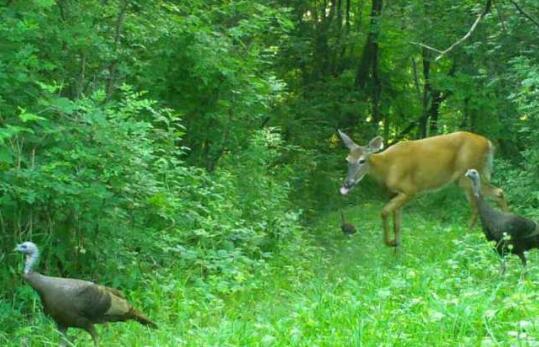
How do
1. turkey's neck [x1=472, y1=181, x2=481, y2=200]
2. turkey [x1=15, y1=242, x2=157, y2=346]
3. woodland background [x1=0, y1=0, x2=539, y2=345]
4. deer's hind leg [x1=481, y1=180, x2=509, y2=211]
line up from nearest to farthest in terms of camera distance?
1. turkey [x1=15, y1=242, x2=157, y2=346]
2. woodland background [x1=0, y1=0, x2=539, y2=345]
3. turkey's neck [x1=472, y1=181, x2=481, y2=200]
4. deer's hind leg [x1=481, y1=180, x2=509, y2=211]

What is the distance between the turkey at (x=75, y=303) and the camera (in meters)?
6.37

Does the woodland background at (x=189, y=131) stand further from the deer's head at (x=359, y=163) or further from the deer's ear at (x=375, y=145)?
the deer's ear at (x=375, y=145)

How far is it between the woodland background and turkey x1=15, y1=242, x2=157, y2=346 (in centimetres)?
60

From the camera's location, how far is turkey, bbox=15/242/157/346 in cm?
637

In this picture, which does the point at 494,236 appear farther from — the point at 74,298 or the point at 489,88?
the point at 489,88

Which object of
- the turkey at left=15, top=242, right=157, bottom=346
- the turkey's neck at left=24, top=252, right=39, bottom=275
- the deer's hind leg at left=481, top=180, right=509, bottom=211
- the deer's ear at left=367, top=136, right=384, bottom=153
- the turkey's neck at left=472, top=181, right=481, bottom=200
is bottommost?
the deer's hind leg at left=481, top=180, right=509, bottom=211

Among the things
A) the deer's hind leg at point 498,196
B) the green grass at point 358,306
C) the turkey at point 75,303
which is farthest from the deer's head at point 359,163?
the turkey at point 75,303

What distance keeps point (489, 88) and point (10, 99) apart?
10.0 meters

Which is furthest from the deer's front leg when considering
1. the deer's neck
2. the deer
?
the deer's neck

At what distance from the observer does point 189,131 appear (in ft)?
41.4

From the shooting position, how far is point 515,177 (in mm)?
13828

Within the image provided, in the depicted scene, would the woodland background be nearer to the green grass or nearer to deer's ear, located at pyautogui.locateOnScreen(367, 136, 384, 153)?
the green grass

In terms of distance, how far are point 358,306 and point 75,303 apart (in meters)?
2.04

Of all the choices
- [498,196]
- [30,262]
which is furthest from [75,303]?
[498,196]
